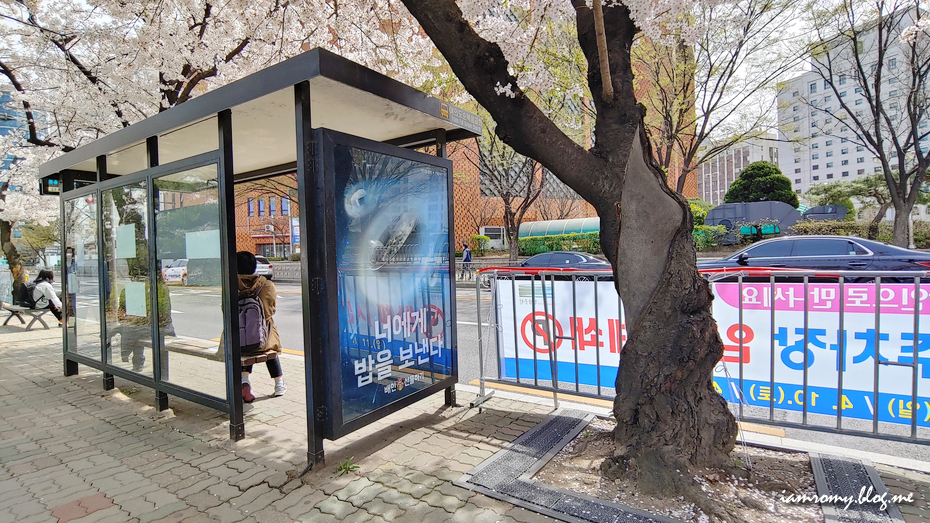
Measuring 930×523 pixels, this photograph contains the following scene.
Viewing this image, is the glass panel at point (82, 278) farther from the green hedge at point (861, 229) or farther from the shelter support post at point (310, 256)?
the green hedge at point (861, 229)

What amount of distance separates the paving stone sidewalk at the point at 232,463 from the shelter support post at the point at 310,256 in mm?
451

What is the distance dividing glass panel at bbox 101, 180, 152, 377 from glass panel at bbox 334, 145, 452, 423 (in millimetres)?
2353

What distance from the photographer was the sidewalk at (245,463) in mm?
2787

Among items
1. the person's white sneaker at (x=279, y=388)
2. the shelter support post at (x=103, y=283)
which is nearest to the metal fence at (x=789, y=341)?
the person's white sneaker at (x=279, y=388)

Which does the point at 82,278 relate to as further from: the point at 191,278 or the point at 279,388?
the point at 279,388

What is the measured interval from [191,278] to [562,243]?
72.0 ft

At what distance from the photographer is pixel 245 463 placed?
346cm

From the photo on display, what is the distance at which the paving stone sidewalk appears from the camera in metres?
2.80

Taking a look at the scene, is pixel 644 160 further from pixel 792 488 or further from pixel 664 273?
pixel 792 488

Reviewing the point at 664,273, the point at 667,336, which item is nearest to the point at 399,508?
the point at 667,336

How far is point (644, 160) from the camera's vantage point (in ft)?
9.71

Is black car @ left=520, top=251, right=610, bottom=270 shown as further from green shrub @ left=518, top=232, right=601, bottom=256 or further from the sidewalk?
the sidewalk

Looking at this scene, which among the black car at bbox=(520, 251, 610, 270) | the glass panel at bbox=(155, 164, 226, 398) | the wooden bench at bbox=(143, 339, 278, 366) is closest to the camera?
the glass panel at bbox=(155, 164, 226, 398)

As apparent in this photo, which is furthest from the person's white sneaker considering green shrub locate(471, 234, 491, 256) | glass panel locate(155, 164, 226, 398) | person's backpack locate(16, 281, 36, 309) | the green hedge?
the green hedge
